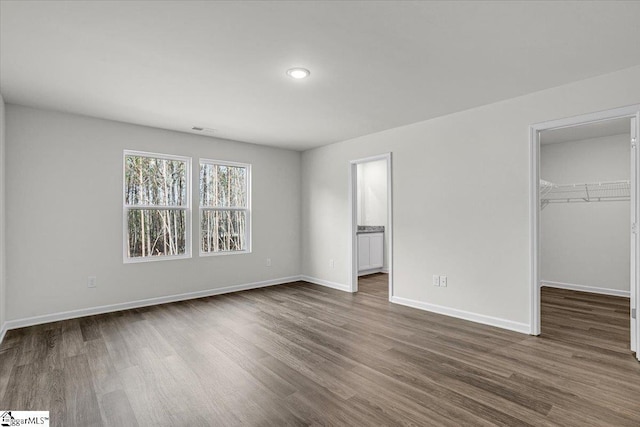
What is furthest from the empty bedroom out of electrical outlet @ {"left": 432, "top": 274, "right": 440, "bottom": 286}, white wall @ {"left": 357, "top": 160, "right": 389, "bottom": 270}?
white wall @ {"left": 357, "top": 160, "right": 389, "bottom": 270}

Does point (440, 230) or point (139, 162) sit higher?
point (139, 162)

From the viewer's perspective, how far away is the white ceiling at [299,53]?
2053 mm

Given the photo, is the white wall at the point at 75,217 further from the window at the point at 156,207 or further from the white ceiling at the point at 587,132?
the white ceiling at the point at 587,132

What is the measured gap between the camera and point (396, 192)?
468 centimetres

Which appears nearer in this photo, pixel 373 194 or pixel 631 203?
pixel 631 203

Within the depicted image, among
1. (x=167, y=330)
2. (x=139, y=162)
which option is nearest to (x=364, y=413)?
(x=167, y=330)

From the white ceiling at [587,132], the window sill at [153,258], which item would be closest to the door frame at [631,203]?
the white ceiling at [587,132]

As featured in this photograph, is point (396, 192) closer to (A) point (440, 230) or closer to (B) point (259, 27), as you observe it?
(A) point (440, 230)

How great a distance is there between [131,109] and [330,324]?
3387 millimetres

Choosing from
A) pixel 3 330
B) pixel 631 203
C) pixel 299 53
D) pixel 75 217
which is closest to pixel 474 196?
pixel 631 203

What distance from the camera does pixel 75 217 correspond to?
4.08 m

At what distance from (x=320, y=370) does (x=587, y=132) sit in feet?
17.0

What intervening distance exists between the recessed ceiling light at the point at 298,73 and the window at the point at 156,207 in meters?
2.76

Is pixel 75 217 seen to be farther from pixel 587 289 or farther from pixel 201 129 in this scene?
pixel 587 289
